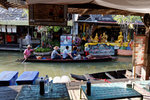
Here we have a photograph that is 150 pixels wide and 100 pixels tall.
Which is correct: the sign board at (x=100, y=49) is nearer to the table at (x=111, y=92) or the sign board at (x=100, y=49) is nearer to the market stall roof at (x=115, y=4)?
the market stall roof at (x=115, y=4)

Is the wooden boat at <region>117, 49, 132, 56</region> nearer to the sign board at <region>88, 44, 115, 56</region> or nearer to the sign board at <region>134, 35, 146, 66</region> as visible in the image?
the sign board at <region>88, 44, 115, 56</region>

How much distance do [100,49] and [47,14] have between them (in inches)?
425

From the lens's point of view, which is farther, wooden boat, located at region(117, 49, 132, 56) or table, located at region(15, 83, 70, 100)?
wooden boat, located at region(117, 49, 132, 56)

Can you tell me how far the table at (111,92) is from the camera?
8.17ft

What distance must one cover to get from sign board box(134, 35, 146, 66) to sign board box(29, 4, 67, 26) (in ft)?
8.32

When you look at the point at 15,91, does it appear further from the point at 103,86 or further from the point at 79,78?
the point at 79,78

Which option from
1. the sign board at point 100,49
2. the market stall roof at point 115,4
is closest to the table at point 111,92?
the market stall roof at point 115,4

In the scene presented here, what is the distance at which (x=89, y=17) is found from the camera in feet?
49.1

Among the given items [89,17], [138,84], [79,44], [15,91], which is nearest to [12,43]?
[79,44]

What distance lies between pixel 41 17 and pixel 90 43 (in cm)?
1039

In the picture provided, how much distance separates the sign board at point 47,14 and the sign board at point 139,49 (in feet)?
8.32

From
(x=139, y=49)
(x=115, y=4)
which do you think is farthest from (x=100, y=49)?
(x=115, y=4)

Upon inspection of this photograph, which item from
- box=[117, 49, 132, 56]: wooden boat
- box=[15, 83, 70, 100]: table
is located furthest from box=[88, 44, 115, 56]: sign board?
box=[15, 83, 70, 100]: table

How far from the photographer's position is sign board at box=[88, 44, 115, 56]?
1272cm
